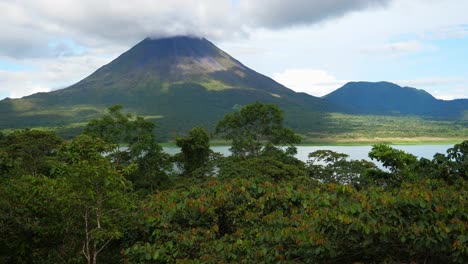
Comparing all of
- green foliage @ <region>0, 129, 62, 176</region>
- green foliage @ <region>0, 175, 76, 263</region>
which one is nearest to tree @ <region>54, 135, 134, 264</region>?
green foliage @ <region>0, 175, 76, 263</region>

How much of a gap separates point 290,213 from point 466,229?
2.77m

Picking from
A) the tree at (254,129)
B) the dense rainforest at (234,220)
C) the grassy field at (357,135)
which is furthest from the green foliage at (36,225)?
the grassy field at (357,135)

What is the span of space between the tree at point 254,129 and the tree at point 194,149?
1618 millimetres

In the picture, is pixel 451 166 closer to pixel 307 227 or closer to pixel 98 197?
pixel 307 227

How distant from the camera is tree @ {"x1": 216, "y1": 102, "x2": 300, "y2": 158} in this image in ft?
109

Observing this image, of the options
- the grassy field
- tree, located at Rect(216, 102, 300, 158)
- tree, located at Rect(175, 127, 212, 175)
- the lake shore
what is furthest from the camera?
the grassy field

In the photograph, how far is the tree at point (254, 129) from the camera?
3325 cm

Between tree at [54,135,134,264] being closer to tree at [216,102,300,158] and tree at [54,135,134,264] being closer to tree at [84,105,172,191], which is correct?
tree at [84,105,172,191]

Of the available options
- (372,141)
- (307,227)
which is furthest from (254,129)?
(372,141)

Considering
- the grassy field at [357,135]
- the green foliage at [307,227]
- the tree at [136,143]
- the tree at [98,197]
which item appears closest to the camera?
the green foliage at [307,227]

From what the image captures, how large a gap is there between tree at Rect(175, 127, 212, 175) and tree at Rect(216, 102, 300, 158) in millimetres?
1618

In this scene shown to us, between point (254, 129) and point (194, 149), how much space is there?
201 inches

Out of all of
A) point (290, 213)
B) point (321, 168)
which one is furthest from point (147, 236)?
point (321, 168)

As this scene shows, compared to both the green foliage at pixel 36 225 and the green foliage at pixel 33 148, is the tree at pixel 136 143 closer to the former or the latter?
the green foliage at pixel 33 148
